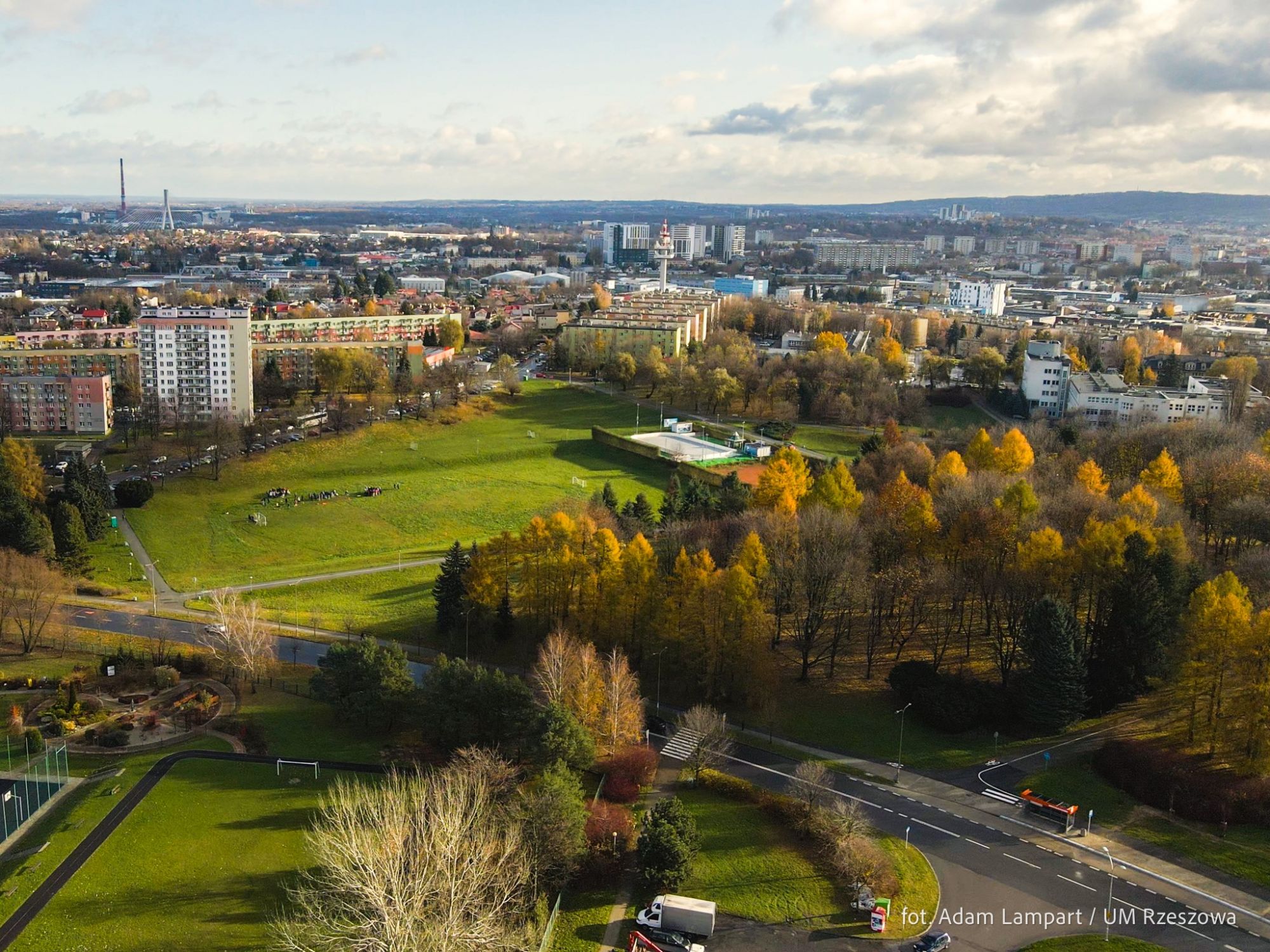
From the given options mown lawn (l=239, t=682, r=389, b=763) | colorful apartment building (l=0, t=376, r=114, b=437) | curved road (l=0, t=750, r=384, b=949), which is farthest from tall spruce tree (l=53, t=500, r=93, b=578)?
colorful apartment building (l=0, t=376, r=114, b=437)

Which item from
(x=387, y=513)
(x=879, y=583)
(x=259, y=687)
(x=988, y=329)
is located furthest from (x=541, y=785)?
(x=988, y=329)

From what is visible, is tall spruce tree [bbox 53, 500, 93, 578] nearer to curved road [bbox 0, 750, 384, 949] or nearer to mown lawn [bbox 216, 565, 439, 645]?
mown lawn [bbox 216, 565, 439, 645]

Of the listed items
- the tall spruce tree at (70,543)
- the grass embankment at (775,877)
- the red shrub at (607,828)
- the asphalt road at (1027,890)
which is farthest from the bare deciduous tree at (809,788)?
the tall spruce tree at (70,543)

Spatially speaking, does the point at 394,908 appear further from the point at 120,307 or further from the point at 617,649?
the point at 120,307

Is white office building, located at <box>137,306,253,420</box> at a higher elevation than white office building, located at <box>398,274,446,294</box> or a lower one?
lower

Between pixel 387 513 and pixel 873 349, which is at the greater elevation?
pixel 873 349

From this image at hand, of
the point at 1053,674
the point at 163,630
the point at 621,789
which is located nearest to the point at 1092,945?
the point at 1053,674

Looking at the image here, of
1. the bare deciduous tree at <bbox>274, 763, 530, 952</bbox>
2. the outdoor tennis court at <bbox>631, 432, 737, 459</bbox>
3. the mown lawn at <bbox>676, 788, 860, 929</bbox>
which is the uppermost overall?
the outdoor tennis court at <bbox>631, 432, 737, 459</bbox>

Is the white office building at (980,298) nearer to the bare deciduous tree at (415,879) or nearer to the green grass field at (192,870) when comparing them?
the green grass field at (192,870)
